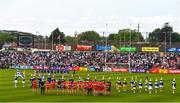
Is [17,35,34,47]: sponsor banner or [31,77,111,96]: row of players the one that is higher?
[17,35,34,47]: sponsor banner

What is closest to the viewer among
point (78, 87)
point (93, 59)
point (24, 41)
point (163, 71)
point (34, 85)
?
point (78, 87)

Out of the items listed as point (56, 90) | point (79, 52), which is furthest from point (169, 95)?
point (79, 52)

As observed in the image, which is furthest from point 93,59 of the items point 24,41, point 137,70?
point 24,41

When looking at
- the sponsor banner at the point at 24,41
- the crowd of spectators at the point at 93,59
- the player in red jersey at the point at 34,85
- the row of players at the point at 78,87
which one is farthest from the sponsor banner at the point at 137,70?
the row of players at the point at 78,87

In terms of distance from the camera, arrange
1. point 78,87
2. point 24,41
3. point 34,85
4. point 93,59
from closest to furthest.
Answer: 1. point 78,87
2. point 34,85
3. point 24,41
4. point 93,59

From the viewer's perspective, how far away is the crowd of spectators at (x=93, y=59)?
333ft

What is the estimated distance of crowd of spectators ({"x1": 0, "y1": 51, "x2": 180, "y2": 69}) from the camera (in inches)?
3999

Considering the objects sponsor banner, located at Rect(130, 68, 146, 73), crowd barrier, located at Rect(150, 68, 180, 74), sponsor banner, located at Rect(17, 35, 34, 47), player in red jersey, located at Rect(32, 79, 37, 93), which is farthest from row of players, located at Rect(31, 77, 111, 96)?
sponsor banner, located at Rect(17, 35, 34, 47)

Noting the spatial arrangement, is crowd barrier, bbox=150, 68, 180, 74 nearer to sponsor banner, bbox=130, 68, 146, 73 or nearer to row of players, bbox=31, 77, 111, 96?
sponsor banner, bbox=130, 68, 146, 73

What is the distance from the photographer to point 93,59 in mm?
111438

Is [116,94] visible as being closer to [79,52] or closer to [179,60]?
[179,60]

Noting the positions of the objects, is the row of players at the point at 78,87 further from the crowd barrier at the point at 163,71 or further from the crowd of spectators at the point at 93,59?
the crowd of spectators at the point at 93,59

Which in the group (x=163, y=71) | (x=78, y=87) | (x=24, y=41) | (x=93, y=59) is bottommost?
(x=78, y=87)

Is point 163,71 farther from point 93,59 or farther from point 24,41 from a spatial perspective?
point 24,41
